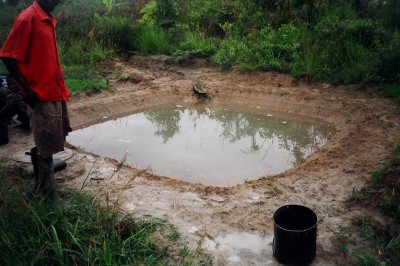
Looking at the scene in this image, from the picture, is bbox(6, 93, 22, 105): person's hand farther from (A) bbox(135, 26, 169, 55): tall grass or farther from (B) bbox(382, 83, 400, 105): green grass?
(B) bbox(382, 83, 400, 105): green grass

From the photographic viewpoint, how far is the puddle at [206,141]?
235 inches

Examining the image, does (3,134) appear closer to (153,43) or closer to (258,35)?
(153,43)

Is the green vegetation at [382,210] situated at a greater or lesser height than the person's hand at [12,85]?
lesser

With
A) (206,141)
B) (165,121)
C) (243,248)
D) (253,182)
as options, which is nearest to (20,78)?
(243,248)

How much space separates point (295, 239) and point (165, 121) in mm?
4692

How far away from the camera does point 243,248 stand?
394cm

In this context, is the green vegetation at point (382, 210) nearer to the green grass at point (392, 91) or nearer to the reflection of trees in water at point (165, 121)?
the green grass at point (392, 91)

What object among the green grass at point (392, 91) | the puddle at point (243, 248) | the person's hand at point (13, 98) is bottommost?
the puddle at point (243, 248)

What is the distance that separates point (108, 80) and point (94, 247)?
19.3 ft

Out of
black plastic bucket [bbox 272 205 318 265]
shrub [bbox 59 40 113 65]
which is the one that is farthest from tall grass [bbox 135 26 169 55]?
black plastic bucket [bbox 272 205 318 265]

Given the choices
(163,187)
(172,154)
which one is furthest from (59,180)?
(172,154)

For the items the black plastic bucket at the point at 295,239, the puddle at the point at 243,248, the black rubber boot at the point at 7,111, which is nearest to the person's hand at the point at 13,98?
the black rubber boot at the point at 7,111

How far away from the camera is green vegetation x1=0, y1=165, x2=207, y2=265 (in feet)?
11.3

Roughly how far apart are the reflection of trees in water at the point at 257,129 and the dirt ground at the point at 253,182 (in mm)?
342
